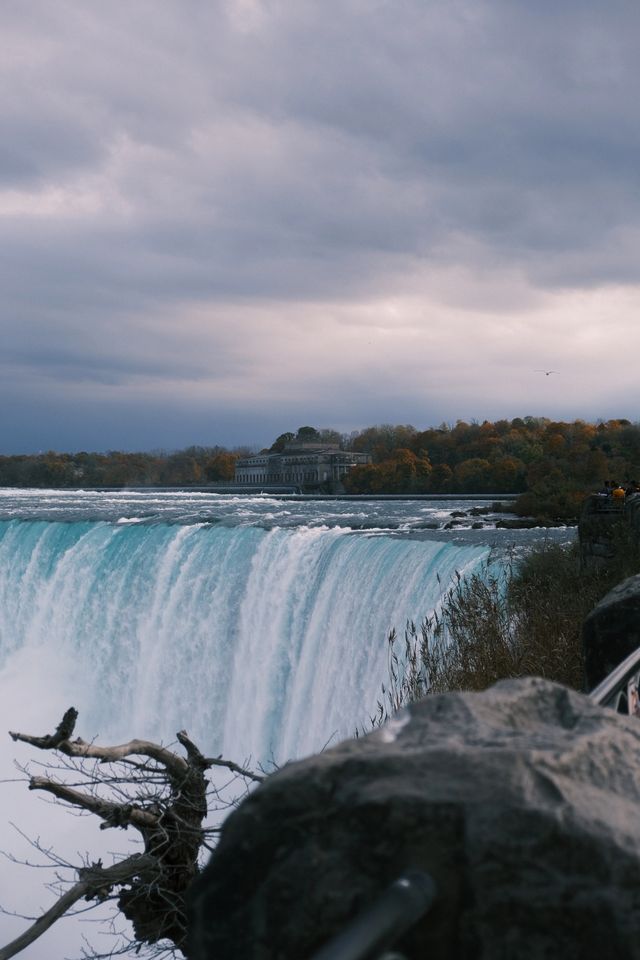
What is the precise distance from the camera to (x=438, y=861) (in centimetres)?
147

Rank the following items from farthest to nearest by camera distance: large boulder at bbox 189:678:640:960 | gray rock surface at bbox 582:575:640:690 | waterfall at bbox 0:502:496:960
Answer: waterfall at bbox 0:502:496:960
gray rock surface at bbox 582:575:640:690
large boulder at bbox 189:678:640:960

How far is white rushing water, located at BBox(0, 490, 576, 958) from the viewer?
46.6 ft

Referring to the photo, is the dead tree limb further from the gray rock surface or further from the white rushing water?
the white rushing water

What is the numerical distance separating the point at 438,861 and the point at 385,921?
0.64 ft

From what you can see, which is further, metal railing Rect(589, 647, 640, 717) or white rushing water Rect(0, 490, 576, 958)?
white rushing water Rect(0, 490, 576, 958)

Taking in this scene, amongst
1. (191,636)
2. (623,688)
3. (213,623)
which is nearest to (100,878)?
(623,688)

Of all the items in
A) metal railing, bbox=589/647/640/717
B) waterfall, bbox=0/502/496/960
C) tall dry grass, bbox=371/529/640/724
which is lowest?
waterfall, bbox=0/502/496/960

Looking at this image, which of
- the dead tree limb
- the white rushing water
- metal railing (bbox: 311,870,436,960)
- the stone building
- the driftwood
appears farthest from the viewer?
the stone building

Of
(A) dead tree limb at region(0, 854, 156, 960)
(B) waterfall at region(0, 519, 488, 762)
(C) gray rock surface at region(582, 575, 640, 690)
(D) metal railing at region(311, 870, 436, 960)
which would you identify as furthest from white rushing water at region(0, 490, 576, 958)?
(D) metal railing at region(311, 870, 436, 960)

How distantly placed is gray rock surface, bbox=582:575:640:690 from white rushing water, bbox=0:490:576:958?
7003 millimetres

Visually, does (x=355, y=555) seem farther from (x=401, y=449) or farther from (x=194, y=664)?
(x=401, y=449)

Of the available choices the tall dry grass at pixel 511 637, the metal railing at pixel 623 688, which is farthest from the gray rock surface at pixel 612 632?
the metal railing at pixel 623 688

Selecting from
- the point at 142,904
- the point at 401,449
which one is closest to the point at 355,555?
the point at 142,904

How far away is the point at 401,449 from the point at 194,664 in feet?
151
